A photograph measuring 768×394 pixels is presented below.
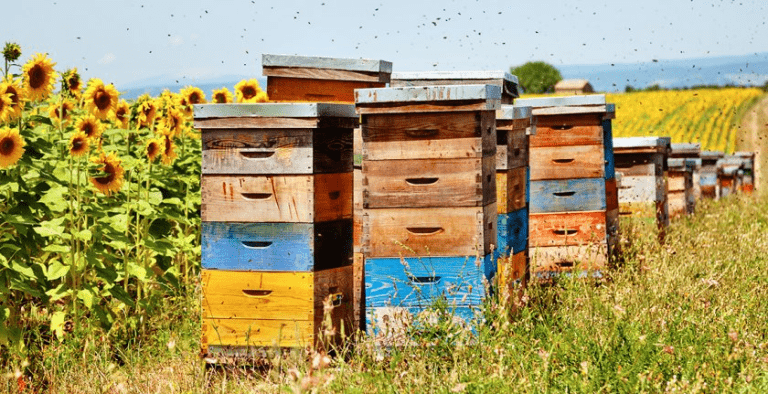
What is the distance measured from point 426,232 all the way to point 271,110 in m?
1.12

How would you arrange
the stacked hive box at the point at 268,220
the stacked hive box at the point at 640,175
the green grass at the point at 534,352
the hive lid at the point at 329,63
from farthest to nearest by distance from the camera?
the stacked hive box at the point at 640,175 < the hive lid at the point at 329,63 < the stacked hive box at the point at 268,220 < the green grass at the point at 534,352

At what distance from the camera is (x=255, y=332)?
532 cm

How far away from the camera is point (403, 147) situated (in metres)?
5.15

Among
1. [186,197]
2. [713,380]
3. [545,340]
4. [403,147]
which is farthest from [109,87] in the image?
[713,380]

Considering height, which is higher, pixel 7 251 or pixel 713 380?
pixel 7 251

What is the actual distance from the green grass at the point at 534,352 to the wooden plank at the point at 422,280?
0.22 m

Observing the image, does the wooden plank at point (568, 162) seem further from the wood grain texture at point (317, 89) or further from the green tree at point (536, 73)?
the green tree at point (536, 73)

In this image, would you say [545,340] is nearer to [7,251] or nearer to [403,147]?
[403,147]

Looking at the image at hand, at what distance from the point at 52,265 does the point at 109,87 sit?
1343mm

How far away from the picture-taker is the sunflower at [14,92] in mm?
5566

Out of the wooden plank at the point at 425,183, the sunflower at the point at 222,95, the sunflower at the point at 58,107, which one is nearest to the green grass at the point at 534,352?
the wooden plank at the point at 425,183

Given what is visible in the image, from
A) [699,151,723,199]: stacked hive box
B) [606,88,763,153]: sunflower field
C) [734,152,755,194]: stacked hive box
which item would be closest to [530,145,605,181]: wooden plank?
[699,151,723,199]: stacked hive box

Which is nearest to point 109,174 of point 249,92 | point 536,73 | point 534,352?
point 249,92

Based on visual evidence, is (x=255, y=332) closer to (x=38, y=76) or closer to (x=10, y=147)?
(x=10, y=147)
